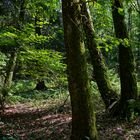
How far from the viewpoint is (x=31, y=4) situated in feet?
47.3

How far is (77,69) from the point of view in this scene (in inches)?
283

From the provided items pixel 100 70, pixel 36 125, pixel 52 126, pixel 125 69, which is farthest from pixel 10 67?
pixel 125 69

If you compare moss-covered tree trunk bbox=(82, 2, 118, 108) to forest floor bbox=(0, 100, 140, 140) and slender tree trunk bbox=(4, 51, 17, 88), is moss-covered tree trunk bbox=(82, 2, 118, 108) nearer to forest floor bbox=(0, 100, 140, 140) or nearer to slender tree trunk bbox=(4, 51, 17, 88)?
forest floor bbox=(0, 100, 140, 140)

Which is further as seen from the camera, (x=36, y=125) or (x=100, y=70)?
(x=36, y=125)

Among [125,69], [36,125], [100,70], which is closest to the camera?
[125,69]

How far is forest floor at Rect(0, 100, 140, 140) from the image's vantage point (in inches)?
367

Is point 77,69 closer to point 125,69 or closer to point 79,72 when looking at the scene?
point 79,72

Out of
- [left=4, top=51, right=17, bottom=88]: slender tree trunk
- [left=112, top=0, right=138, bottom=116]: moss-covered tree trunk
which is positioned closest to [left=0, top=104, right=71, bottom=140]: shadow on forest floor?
[left=4, top=51, right=17, bottom=88]: slender tree trunk

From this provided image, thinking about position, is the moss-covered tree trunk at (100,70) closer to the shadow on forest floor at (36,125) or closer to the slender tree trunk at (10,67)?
the shadow on forest floor at (36,125)

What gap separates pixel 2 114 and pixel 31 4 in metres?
5.20

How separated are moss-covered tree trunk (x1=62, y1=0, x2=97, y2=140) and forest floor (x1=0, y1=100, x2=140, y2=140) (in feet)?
6.11

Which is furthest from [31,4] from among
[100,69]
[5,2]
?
[100,69]

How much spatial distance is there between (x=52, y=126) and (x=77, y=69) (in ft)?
16.0

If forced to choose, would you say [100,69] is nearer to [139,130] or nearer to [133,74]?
[133,74]
